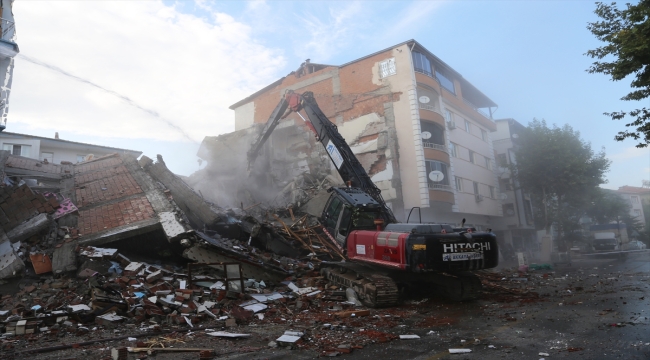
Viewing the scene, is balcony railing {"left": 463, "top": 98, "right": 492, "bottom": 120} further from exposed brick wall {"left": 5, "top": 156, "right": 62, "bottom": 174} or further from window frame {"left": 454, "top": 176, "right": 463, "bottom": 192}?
exposed brick wall {"left": 5, "top": 156, "right": 62, "bottom": 174}

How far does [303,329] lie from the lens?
6.32 metres

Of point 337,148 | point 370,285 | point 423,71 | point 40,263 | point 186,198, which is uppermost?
point 423,71

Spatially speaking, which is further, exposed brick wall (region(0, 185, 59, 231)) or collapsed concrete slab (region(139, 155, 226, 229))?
collapsed concrete slab (region(139, 155, 226, 229))

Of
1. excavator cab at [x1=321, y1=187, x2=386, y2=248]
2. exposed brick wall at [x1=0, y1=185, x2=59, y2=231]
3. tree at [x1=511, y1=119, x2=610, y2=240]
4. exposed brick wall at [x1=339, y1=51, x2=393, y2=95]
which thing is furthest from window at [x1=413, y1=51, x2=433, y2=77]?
exposed brick wall at [x1=0, y1=185, x2=59, y2=231]

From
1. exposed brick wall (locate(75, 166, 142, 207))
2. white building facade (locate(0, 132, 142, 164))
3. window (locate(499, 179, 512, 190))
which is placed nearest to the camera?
exposed brick wall (locate(75, 166, 142, 207))

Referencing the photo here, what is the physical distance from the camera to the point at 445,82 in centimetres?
2941

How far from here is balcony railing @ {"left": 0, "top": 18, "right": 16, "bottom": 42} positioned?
11461 mm

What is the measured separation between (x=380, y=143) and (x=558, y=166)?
14.4 m

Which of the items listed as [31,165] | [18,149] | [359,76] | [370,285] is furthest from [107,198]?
[18,149]

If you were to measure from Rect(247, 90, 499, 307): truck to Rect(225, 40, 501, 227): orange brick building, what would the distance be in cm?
1415

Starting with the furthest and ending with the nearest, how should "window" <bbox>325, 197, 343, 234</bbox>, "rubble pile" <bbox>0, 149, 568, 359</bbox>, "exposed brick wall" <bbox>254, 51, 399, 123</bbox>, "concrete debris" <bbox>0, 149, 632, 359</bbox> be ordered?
"exposed brick wall" <bbox>254, 51, 399, 123</bbox>
"window" <bbox>325, 197, 343, 234</bbox>
"concrete debris" <bbox>0, 149, 632, 359</bbox>
"rubble pile" <bbox>0, 149, 568, 359</bbox>

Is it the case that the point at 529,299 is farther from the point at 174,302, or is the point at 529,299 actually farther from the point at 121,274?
the point at 121,274

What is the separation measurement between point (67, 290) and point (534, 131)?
105 feet

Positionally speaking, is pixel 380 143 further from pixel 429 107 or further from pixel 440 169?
pixel 440 169
